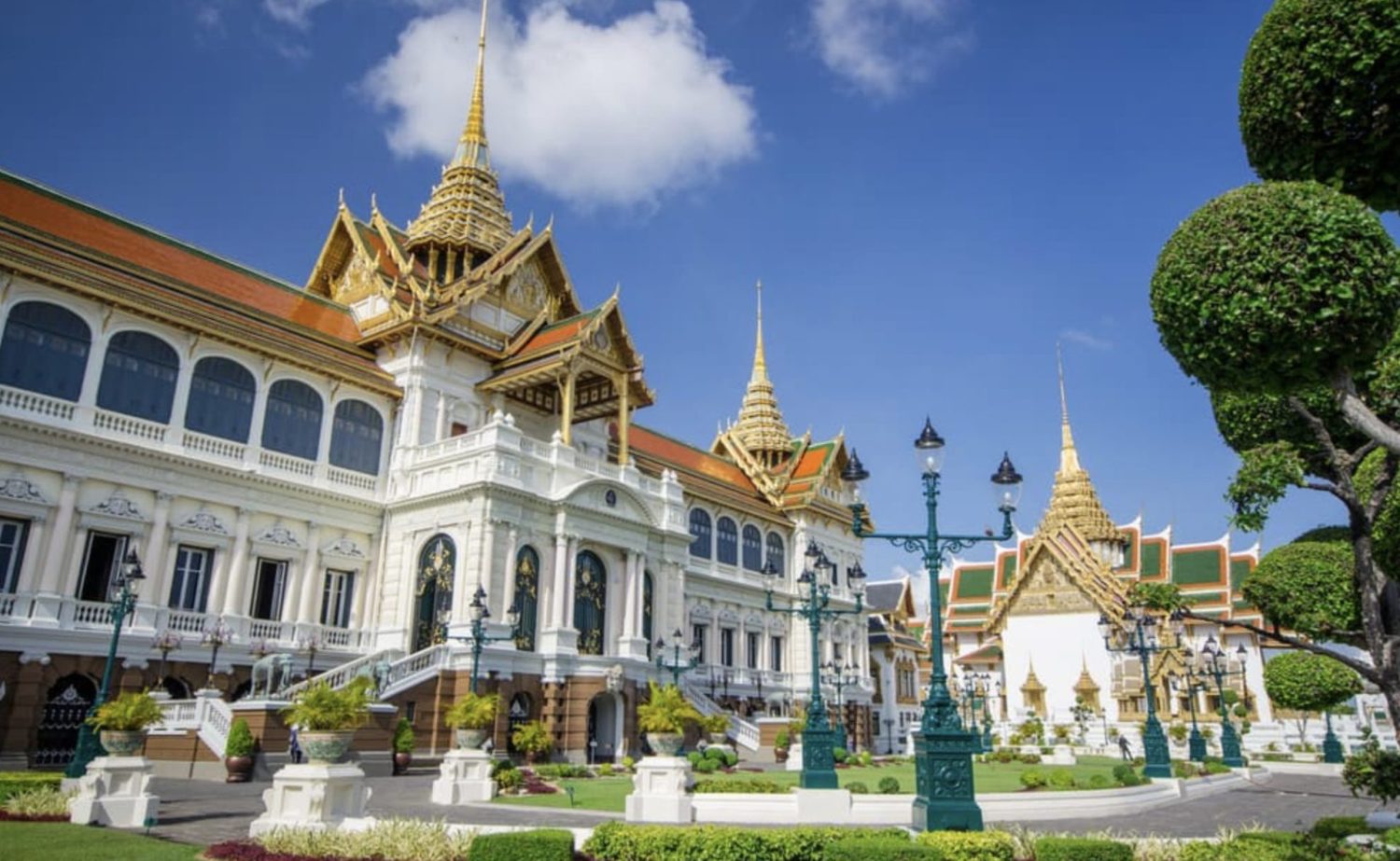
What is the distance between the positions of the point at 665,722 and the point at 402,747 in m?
8.65

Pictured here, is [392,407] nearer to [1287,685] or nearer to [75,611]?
[75,611]

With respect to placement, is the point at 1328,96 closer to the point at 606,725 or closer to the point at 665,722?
the point at 665,722

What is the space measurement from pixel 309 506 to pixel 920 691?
4413cm

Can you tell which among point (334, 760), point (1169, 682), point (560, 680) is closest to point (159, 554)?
point (560, 680)

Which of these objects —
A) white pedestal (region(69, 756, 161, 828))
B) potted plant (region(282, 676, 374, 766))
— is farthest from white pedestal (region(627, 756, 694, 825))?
white pedestal (region(69, 756, 161, 828))

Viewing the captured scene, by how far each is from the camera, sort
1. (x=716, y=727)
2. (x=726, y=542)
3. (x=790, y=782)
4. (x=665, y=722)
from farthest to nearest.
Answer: (x=726, y=542)
(x=716, y=727)
(x=790, y=782)
(x=665, y=722)

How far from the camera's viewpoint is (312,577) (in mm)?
25750

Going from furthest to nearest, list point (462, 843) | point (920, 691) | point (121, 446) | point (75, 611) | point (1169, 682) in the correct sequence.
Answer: point (920, 691) < point (1169, 682) < point (121, 446) < point (75, 611) < point (462, 843)

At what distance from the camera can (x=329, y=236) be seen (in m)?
32.8

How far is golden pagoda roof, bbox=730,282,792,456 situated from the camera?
51.0 m

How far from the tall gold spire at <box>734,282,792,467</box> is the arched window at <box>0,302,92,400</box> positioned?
3310 centimetres

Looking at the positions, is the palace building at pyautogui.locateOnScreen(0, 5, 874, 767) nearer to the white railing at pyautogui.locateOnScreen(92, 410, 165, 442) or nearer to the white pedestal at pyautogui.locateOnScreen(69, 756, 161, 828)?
the white railing at pyautogui.locateOnScreen(92, 410, 165, 442)

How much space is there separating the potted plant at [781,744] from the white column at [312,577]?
1491 centimetres

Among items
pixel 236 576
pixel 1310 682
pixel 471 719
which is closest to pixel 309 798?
pixel 471 719
